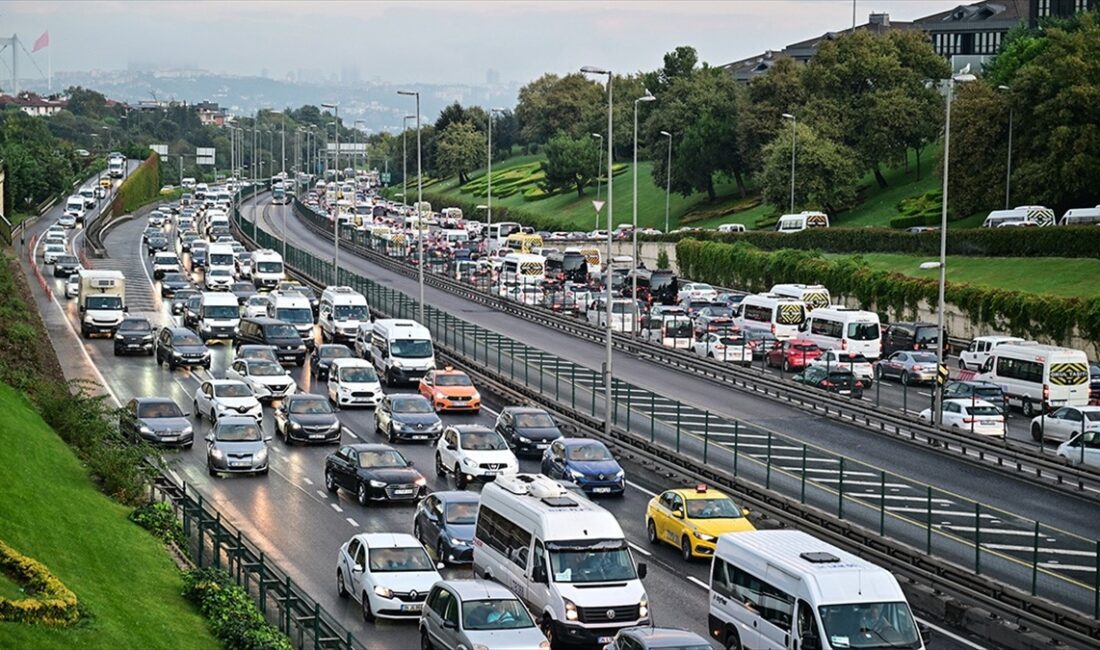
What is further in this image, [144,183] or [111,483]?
[144,183]

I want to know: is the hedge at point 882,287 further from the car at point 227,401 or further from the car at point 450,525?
the car at point 450,525

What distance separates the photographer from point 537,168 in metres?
198

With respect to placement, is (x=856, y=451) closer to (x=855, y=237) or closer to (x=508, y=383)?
(x=508, y=383)

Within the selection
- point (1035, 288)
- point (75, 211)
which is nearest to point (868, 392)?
point (1035, 288)

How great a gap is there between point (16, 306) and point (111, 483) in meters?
28.9

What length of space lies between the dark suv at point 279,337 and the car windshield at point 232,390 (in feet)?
42.5

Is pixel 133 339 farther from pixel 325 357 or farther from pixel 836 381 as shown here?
pixel 836 381

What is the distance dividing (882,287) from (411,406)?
37025 millimetres

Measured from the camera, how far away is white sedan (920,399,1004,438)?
47.9 metres

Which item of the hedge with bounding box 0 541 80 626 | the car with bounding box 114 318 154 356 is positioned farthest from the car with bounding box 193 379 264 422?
the hedge with bounding box 0 541 80 626

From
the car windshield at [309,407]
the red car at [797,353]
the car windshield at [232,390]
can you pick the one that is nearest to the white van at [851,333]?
the red car at [797,353]

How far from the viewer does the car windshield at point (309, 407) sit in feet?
150

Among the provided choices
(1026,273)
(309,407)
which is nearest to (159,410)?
(309,407)

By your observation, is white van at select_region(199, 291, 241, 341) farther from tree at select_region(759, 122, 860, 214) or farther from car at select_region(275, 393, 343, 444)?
tree at select_region(759, 122, 860, 214)
